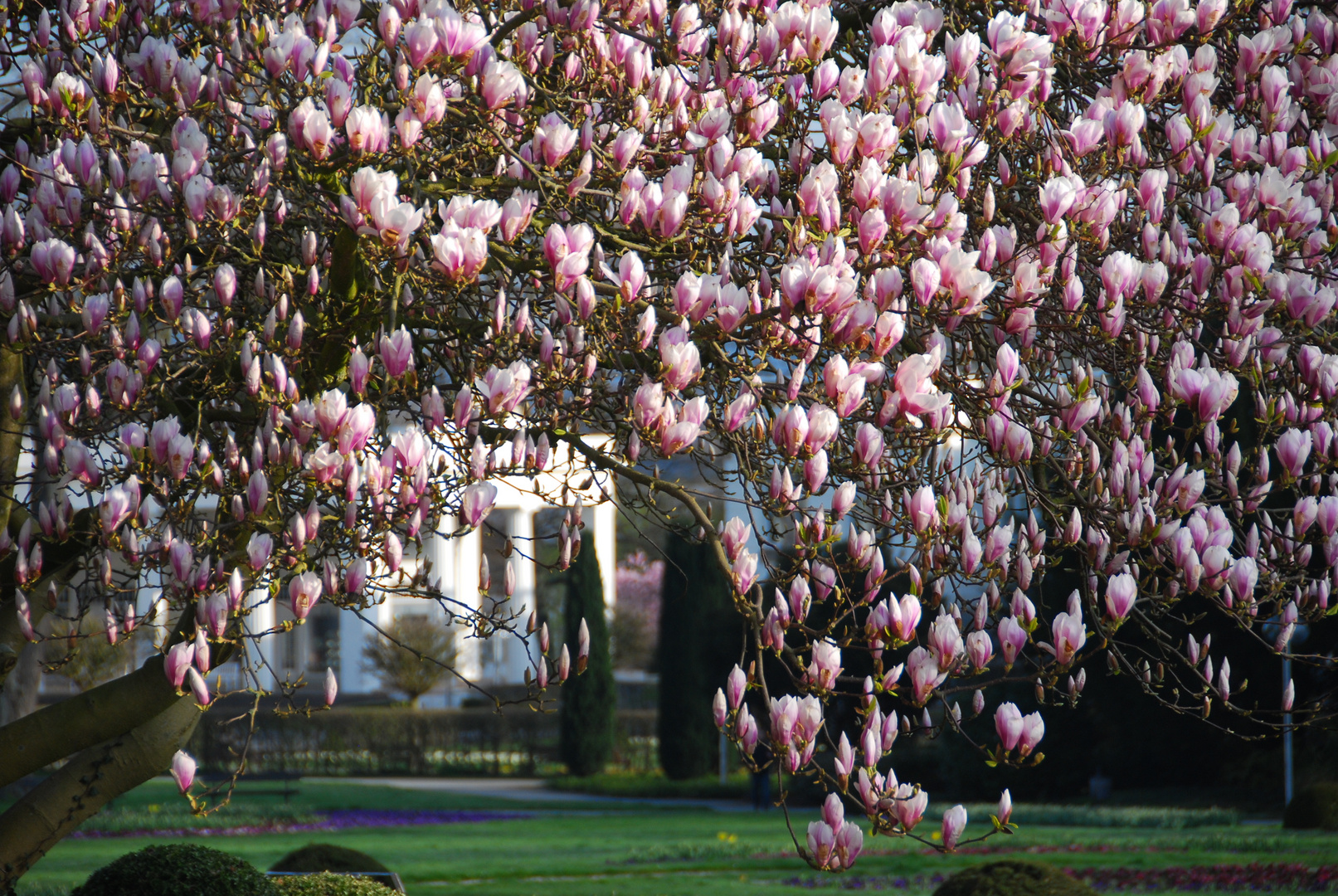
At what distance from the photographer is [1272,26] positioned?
4.11 metres

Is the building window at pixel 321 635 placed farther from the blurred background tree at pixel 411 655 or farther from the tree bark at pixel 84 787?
the tree bark at pixel 84 787

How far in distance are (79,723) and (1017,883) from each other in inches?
179

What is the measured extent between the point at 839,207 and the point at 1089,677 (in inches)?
643

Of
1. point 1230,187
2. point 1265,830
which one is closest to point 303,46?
point 1230,187

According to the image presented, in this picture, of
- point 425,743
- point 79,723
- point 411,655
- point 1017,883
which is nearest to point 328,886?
point 79,723

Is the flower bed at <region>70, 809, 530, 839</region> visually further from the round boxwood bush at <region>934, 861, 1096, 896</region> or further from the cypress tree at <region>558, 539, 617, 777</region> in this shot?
the round boxwood bush at <region>934, 861, 1096, 896</region>

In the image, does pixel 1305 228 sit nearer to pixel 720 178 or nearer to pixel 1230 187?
pixel 1230 187

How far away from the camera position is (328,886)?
598 centimetres

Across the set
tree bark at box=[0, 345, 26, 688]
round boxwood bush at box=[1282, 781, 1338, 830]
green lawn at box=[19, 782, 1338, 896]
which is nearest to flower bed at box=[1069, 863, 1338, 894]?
green lawn at box=[19, 782, 1338, 896]

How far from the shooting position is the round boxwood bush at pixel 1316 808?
13758 millimetres

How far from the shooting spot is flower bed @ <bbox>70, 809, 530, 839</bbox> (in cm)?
1541

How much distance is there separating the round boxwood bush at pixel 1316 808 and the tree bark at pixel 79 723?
43.4 ft

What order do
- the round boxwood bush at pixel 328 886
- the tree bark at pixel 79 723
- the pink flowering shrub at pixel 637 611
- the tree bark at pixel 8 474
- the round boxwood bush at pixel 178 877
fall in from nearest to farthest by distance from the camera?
the tree bark at pixel 79 723 < the tree bark at pixel 8 474 < the round boxwood bush at pixel 178 877 < the round boxwood bush at pixel 328 886 < the pink flowering shrub at pixel 637 611

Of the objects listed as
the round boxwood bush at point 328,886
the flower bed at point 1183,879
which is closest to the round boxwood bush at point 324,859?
the round boxwood bush at point 328,886
